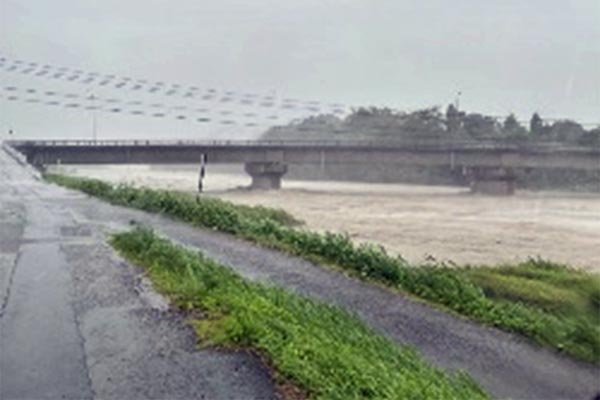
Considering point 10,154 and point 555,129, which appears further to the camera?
point 555,129

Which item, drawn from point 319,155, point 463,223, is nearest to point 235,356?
point 463,223

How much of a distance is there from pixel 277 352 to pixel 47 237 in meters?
14.3

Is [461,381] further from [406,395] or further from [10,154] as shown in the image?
[10,154]

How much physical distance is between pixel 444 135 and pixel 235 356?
399 feet

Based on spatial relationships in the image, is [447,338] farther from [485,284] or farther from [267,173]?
[267,173]

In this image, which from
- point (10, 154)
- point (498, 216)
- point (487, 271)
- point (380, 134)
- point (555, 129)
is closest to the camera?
point (487, 271)

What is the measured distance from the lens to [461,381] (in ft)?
30.6

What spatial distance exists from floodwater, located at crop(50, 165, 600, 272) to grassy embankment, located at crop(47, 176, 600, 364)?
7.03 m

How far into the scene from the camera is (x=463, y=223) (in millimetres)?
49781

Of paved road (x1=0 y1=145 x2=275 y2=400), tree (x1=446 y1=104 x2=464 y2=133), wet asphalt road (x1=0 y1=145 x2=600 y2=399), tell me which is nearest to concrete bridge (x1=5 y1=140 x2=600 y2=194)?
tree (x1=446 y1=104 x2=464 y2=133)

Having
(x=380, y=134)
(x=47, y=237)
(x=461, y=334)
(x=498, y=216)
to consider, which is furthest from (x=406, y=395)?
(x=380, y=134)

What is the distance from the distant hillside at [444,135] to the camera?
101 meters

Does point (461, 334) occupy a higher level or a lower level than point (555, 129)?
lower

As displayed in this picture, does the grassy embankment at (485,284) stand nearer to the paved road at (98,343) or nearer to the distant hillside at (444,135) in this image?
the paved road at (98,343)
